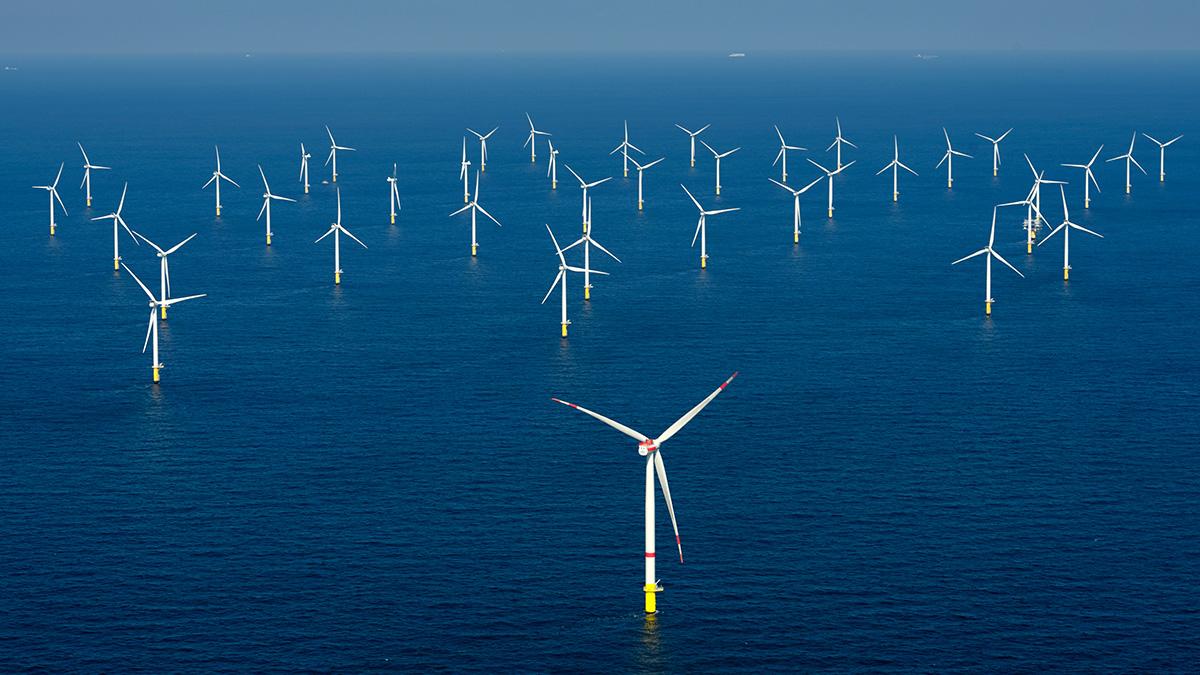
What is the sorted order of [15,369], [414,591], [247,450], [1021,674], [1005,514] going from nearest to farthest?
[1021,674] < [414,591] < [1005,514] < [247,450] < [15,369]

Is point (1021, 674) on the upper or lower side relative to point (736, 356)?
lower

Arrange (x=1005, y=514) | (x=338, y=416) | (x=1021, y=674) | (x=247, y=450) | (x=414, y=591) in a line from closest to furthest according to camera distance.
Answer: (x=1021, y=674) → (x=414, y=591) → (x=1005, y=514) → (x=247, y=450) → (x=338, y=416)

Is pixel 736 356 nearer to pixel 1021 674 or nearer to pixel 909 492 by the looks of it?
pixel 909 492

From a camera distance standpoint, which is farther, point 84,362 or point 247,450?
point 84,362

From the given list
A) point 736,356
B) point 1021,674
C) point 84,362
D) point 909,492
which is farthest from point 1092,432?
point 84,362

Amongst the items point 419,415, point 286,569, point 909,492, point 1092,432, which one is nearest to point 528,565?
point 286,569

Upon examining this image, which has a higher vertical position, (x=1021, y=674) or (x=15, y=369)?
(x=15, y=369)

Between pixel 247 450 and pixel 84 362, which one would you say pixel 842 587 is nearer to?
pixel 247 450

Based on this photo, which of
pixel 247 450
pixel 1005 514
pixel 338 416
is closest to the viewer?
pixel 1005 514

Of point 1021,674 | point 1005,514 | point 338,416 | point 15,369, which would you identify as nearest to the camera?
point 1021,674
